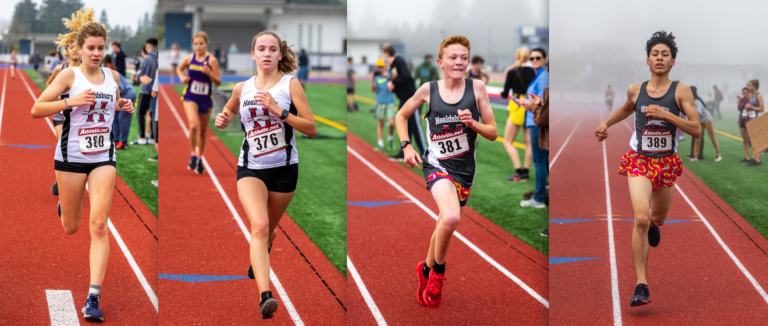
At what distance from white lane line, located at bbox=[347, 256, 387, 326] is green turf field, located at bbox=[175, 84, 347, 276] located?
0.06 meters

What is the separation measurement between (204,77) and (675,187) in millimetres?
5122

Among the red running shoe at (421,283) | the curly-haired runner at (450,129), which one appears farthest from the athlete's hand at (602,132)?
the red running shoe at (421,283)

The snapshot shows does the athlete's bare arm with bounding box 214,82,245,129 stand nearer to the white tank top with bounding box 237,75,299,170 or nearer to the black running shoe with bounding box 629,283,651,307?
Answer: the white tank top with bounding box 237,75,299,170

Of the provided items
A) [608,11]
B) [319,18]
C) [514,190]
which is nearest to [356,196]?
[514,190]

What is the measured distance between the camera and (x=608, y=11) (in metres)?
4.19

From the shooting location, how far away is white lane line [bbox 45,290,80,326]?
3.96 metres

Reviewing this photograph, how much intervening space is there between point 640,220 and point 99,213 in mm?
3322

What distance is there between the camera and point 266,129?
3758mm

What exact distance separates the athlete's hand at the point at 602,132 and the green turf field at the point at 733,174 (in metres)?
0.44

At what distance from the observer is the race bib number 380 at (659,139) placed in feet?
13.4

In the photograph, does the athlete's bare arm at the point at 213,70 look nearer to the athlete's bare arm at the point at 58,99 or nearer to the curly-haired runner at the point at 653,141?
the athlete's bare arm at the point at 58,99

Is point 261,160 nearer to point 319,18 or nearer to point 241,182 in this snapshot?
point 241,182

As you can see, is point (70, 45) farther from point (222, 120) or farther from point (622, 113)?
point (622, 113)

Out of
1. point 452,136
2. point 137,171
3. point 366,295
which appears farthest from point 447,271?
point 137,171
